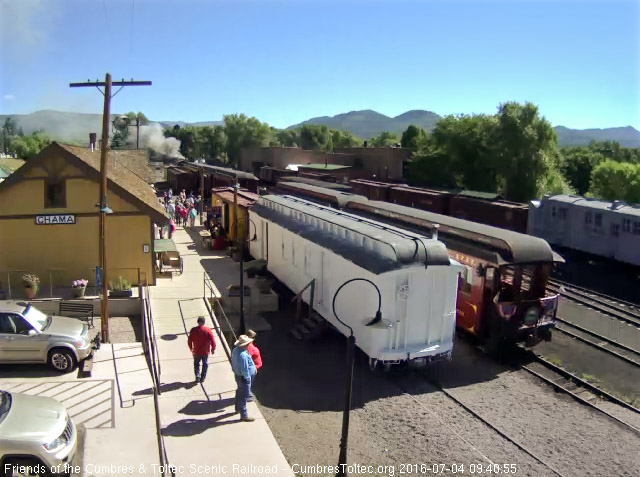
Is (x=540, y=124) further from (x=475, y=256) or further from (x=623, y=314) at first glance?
(x=475, y=256)

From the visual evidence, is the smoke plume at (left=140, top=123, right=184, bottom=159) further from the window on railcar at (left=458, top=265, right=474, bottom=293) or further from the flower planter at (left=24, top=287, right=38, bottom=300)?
the window on railcar at (left=458, top=265, right=474, bottom=293)

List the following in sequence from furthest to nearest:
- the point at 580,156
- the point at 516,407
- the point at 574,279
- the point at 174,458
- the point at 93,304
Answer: the point at 580,156 < the point at 574,279 < the point at 93,304 < the point at 516,407 < the point at 174,458

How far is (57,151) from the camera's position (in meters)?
Answer: 17.6

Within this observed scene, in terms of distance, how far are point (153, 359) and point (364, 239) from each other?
5.46 m

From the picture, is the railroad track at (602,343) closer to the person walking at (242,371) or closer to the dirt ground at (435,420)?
the dirt ground at (435,420)

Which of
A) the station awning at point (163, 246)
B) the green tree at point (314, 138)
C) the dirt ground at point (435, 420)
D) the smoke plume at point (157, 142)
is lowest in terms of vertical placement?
the dirt ground at point (435, 420)

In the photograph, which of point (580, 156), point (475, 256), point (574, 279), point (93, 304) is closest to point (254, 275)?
point (93, 304)

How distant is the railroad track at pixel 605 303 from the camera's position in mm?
17828

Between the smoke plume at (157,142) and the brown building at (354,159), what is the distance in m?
35.4

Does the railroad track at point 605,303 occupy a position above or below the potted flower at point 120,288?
below

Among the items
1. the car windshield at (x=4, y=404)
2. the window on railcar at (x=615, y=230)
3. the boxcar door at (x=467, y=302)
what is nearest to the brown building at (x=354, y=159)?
the window on railcar at (x=615, y=230)

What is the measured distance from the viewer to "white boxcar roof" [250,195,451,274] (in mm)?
11789

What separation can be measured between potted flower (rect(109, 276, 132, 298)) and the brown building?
46.0 meters

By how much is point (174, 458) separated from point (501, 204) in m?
23.7
